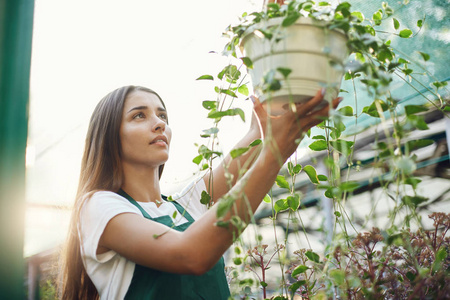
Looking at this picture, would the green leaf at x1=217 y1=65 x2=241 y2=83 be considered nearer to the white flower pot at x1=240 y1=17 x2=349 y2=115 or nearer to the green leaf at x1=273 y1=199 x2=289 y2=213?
the white flower pot at x1=240 y1=17 x2=349 y2=115

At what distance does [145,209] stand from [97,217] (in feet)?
0.76

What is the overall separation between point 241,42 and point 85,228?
616 mm

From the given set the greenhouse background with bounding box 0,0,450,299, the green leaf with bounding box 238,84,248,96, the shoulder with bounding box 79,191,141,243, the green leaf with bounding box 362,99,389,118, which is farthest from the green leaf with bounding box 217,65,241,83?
the greenhouse background with bounding box 0,0,450,299

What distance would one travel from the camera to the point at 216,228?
2.63ft

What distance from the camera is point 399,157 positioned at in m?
0.63

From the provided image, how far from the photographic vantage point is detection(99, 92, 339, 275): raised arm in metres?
0.80

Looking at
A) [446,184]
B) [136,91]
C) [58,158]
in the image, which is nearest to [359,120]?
[446,184]

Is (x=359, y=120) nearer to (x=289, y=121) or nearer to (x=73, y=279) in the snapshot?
(x=289, y=121)

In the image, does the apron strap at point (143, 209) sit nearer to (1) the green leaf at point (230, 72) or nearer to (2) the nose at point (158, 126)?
(2) the nose at point (158, 126)

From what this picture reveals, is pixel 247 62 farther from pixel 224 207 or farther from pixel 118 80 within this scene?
pixel 118 80

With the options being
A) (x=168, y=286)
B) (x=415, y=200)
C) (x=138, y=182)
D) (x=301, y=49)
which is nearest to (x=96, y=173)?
(x=138, y=182)

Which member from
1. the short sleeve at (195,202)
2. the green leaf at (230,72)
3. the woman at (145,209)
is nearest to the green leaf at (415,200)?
the woman at (145,209)

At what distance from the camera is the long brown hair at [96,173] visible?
1.19m

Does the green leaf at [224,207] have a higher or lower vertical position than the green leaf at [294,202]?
higher
